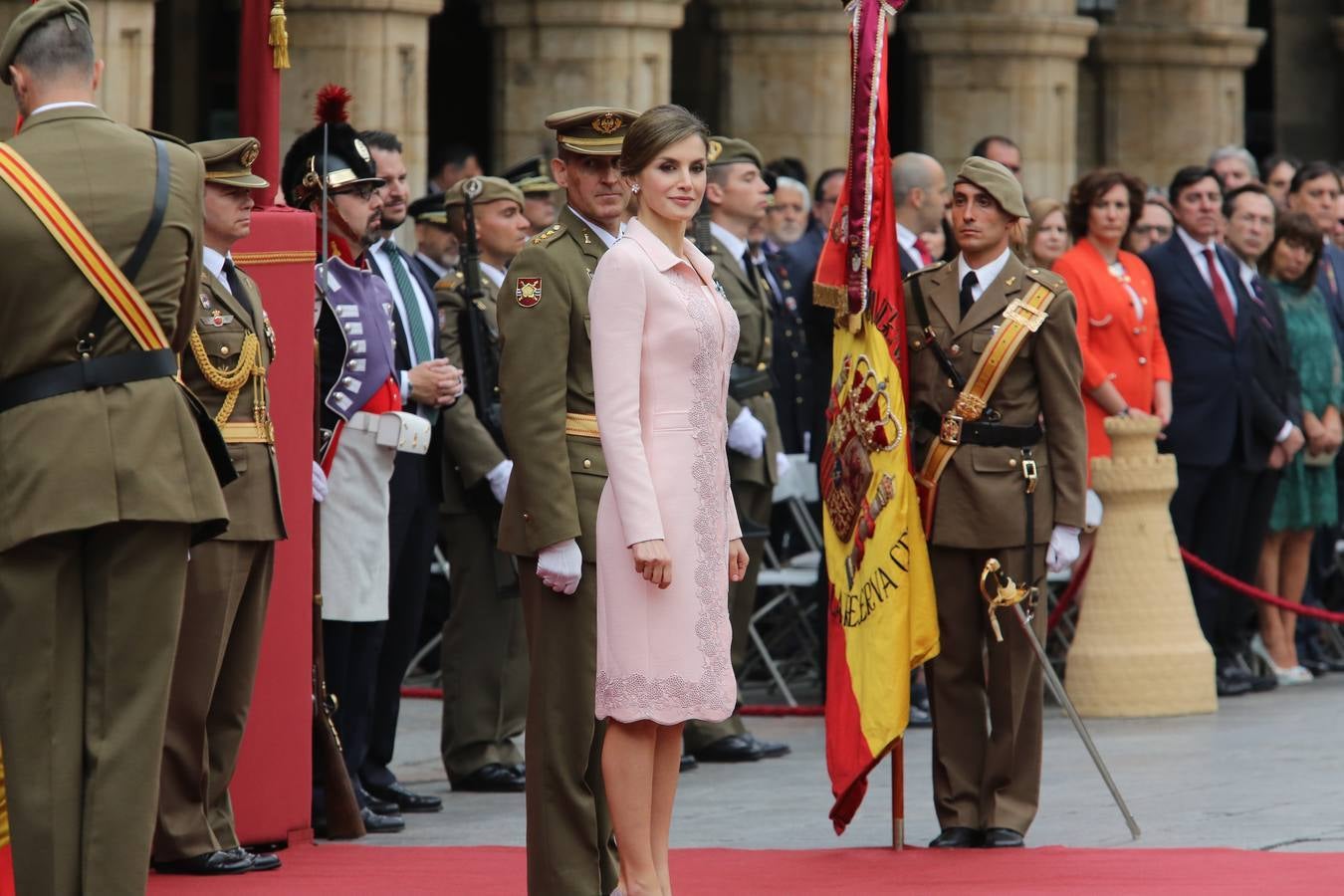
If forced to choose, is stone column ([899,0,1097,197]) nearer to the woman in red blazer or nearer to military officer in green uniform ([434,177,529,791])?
the woman in red blazer

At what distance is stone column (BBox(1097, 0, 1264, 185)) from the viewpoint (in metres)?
22.6

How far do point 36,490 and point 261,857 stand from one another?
1830 millimetres

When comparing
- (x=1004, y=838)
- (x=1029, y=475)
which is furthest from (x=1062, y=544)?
(x=1004, y=838)

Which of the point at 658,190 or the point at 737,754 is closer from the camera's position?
the point at 658,190

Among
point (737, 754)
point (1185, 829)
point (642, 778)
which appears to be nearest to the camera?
point (642, 778)

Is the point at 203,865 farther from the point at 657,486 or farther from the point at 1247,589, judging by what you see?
the point at 1247,589

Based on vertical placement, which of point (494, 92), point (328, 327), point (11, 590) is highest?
point (494, 92)

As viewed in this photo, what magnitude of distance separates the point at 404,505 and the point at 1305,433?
5.48 metres

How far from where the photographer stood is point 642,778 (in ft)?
21.2

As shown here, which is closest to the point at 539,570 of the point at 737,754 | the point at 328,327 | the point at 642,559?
the point at 642,559

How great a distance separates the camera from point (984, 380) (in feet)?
26.5

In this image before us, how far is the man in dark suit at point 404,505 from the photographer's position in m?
8.80

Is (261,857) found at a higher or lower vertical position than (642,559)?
lower

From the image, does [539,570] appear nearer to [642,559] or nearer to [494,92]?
[642,559]
